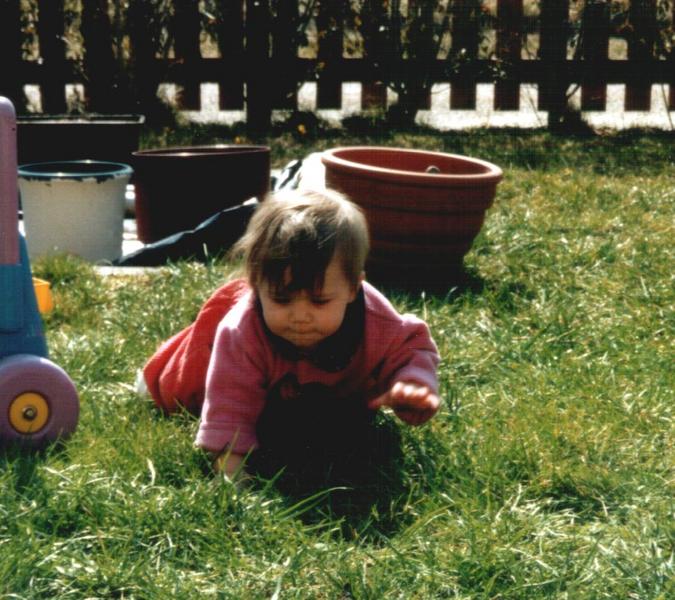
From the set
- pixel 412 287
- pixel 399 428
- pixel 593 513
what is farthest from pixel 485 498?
pixel 412 287

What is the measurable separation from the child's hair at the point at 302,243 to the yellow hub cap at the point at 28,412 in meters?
0.48

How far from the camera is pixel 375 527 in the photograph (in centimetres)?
206

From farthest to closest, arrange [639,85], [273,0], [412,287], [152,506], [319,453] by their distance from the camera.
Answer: [639,85] → [273,0] → [412,287] → [319,453] → [152,506]

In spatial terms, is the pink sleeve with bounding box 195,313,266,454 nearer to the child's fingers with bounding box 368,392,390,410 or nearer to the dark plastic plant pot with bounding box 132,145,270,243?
the child's fingers with bounding box 368,392,390,410

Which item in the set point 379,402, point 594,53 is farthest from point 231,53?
point 379,402

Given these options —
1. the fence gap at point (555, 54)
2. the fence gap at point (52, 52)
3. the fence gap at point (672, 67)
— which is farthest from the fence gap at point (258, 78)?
the fence gap at point (672, 67)

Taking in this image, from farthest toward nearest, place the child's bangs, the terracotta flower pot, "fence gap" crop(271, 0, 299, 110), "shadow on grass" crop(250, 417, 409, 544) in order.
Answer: "fence gap" crop(271, 0, 299, 110) → the terracotta flower pot → the child's bangs → "shadow on grass" crop(250, 417, 409, 544)

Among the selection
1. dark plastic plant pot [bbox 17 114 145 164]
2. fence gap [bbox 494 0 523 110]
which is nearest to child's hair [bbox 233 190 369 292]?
dark plastic plant pot [bbox 17 114 145 164]

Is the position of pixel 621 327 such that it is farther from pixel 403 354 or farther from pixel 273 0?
pixel 273 0

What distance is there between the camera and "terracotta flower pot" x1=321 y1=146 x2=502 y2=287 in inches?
140

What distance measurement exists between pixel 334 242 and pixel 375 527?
1.77 ft

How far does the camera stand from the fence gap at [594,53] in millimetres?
7816

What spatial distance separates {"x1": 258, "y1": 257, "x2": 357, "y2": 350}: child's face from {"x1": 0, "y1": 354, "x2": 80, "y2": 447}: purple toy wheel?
0.43 meters

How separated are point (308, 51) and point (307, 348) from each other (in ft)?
19.0
